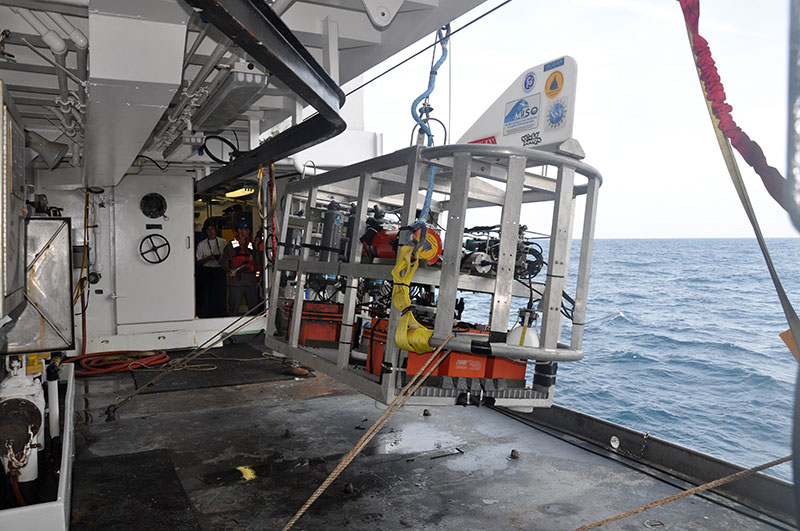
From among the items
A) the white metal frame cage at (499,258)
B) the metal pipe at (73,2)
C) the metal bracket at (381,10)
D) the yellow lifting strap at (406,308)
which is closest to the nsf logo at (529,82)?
the white metal frame cage at (499,258)

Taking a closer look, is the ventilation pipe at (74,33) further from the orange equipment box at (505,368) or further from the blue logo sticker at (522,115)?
the orange equipment box at (505,368)

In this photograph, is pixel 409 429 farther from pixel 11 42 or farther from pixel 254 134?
pixel 11 42

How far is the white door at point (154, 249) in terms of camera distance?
882 cm

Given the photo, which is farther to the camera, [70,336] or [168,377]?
[168,377]

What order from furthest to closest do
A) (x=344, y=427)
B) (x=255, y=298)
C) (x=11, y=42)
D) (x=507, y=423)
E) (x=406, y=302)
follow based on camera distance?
(x=255, y=298), (x=507, y=423), (x=344, y=427), (x=11, y=42), (x=406, y=302)

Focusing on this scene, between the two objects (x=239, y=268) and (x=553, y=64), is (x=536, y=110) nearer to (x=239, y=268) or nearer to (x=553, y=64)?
(x=553, y=64)

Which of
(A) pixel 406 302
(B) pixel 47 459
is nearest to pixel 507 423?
(A) pixel 406 302

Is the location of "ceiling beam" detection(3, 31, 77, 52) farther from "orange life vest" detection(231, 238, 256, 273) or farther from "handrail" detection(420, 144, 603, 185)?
"orange life vest" detection(231, 238, 256, 273)

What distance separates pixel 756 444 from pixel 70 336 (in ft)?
58.6

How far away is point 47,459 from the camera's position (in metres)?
3.78

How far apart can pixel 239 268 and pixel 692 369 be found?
20.0m

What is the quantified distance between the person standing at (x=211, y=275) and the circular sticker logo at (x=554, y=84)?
8.47m

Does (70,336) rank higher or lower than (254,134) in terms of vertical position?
lower

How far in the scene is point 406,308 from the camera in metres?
3.54
